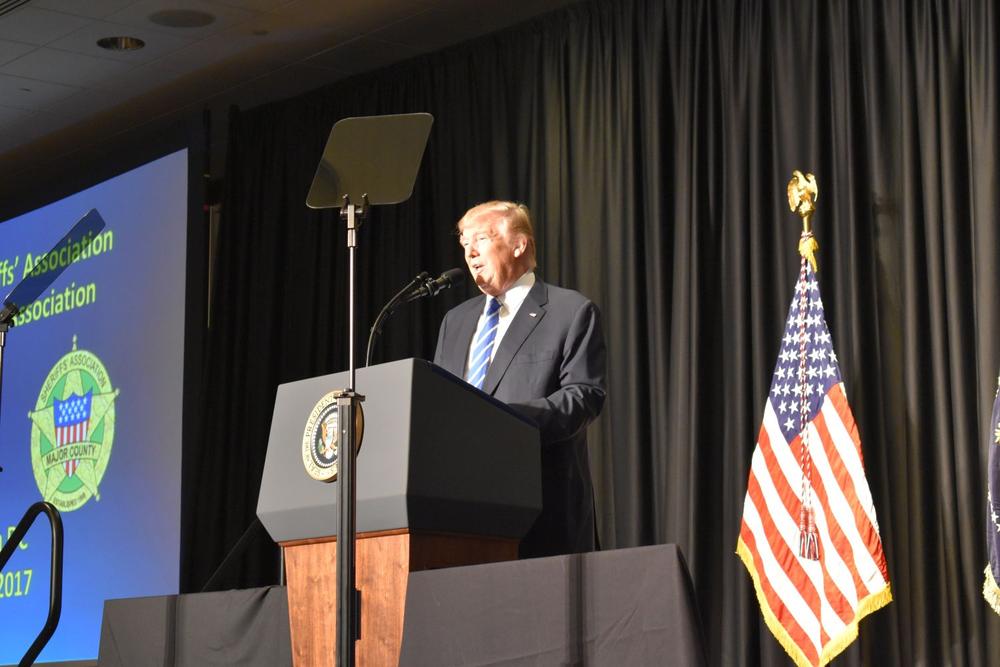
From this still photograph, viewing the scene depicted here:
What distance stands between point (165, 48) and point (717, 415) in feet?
11.5

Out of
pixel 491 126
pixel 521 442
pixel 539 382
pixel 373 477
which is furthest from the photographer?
pixel 491 126

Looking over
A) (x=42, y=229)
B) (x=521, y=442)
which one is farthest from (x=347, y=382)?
(x=42, y=229)

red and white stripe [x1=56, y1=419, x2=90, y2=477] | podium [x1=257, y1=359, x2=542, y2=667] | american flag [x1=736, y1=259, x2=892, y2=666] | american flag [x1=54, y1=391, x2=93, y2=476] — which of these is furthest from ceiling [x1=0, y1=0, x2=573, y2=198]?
podium [x1=257, y1=359, x2=542, y2=667]

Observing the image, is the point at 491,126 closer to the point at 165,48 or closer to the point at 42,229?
the point at 165,48

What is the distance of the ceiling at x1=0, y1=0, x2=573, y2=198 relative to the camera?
6.27 metres

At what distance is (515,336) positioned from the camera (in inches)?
130

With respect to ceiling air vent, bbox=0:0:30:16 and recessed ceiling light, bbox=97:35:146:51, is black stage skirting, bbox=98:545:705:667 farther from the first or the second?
recessed ceiling light, bbox=97:35:146:51

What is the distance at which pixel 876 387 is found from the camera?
4.70m

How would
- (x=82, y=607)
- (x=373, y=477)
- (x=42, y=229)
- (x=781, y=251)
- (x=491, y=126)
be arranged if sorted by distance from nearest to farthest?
(x=373, y=477)
(x=781, y=251)
(x=491, y=126)
(x=82, y=607)
(x=42, y=229)

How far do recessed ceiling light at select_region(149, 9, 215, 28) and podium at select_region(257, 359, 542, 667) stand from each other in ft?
13.0

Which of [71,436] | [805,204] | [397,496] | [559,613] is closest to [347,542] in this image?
[397,496]

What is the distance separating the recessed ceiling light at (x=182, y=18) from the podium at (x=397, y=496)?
3953 millimetres

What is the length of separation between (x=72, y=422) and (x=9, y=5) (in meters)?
2.32

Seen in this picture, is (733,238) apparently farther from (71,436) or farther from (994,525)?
(71,436)
